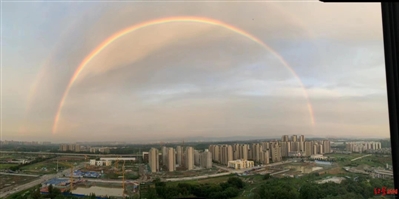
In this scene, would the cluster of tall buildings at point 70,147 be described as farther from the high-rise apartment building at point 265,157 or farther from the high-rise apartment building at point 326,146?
the high-rise apartment building at point 326,146

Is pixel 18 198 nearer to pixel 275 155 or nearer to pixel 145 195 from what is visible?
pixel 145 195

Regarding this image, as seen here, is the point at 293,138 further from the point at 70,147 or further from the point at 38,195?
the point at 38,195

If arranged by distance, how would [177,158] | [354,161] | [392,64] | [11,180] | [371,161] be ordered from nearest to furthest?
[392,64], [371,161], [354,161], [11,180], [177,158]

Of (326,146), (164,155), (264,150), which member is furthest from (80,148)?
(326,146)

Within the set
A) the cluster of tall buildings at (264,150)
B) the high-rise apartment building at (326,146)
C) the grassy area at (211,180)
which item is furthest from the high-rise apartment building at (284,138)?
the grassy area at (211,180)

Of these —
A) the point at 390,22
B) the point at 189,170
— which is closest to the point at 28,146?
the point at 189,170

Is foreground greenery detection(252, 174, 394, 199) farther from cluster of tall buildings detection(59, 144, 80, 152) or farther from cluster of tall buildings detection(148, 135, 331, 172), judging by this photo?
cluster of tall buildings detection(59, 144, 80, 152)

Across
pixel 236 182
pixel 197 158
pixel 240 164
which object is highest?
pixel 197 158
